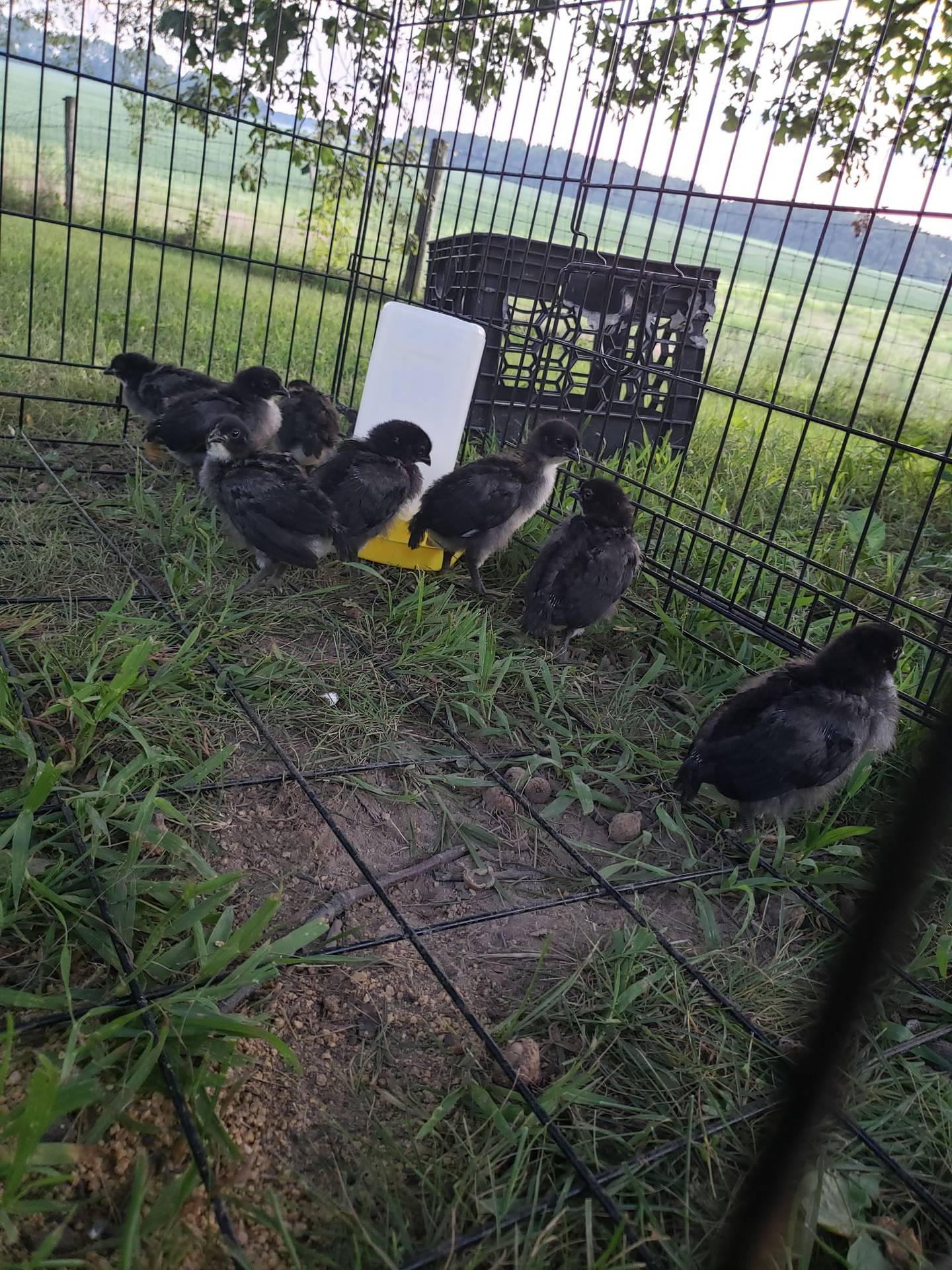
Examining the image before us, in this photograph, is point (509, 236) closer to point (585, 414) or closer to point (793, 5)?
point (585, 414)

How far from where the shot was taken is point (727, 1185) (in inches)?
77.2

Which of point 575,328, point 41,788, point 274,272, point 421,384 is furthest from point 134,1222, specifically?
point 274,272

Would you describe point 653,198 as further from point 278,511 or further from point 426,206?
point 426,206

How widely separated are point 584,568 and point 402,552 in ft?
4.12

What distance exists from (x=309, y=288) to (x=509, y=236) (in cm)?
922

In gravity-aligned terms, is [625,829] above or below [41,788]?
below

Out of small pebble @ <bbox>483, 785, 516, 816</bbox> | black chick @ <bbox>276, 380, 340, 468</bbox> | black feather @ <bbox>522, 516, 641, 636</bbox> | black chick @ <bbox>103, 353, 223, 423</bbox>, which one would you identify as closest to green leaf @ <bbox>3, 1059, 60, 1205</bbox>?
small pebble @ <bbox>483, 785, 516, 816</bbox>

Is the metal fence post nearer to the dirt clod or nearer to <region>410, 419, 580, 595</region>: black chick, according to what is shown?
<region>410, 419, 580, 595</region>: black chick

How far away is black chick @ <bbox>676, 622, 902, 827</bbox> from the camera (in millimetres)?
3188

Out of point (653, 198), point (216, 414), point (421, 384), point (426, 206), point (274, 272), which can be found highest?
point (653, 198)

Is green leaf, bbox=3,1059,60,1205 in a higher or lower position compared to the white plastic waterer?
lower

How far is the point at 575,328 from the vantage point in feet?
18.1

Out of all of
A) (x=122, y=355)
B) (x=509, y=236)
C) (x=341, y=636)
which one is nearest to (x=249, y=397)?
(x=122, y=355)

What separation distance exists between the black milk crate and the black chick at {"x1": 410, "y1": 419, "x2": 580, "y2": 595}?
0.31 metres
